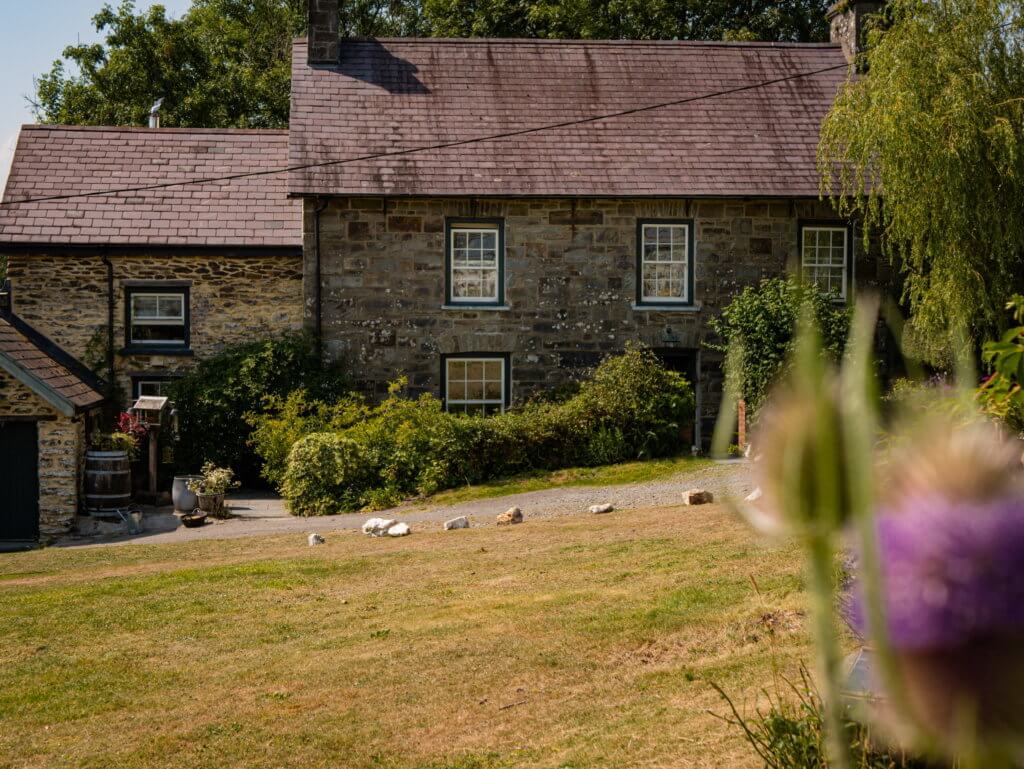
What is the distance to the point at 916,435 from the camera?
0.77 meters

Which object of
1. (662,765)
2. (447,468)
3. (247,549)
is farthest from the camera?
(447,468)

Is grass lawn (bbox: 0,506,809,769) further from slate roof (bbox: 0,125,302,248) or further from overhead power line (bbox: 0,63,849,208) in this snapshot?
→ overhead power line (bbox: 0,63,849,208)

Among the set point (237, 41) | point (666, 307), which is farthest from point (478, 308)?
point (237, 41)

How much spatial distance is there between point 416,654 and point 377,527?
6.32 metres

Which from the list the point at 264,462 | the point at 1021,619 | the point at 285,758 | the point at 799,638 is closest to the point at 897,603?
the point at 1021,619

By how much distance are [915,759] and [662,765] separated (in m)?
1.73

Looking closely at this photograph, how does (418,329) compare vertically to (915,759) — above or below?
above

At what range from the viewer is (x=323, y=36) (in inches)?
926

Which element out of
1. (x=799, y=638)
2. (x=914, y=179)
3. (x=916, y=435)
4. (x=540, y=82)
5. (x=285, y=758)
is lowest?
(x=285, y=758)

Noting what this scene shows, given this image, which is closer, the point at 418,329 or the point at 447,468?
the point at 447,468

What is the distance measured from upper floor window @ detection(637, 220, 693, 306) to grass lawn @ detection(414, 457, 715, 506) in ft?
13.1

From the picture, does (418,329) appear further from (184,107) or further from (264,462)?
(184,107)

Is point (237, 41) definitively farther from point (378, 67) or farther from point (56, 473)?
point (56, 473)

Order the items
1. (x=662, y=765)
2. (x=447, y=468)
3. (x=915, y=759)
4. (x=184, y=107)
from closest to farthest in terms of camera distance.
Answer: (x=915, y=759), (x=662, y=765), (x=447, y=468), (x=184, y=107)
